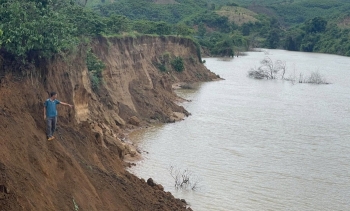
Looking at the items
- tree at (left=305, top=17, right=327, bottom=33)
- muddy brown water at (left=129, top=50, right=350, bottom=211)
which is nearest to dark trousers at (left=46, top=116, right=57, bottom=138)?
muddy brown water at (left=129, top=50, right=350, bottom=211)

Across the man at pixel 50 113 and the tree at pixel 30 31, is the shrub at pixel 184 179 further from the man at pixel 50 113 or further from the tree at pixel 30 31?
the man at pixel 50 113

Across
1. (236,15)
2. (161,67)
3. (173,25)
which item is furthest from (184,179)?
(236,15)

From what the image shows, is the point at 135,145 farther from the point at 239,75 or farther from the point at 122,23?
the point at 239,75

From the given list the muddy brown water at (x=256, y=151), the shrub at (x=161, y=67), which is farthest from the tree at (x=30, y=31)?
the shrub at (x=161, y=67)

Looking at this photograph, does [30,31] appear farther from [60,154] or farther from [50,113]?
[60,154]

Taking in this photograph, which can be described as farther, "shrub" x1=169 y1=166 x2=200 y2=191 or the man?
"shrub" x1=169 y1=166 x2=200 y2=191

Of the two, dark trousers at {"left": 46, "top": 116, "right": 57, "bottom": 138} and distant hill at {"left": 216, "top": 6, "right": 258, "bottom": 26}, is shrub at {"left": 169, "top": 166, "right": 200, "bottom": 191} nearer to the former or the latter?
dark trousers at {"left": 46, "top": 116, "right": 57, "bottom": 138}
